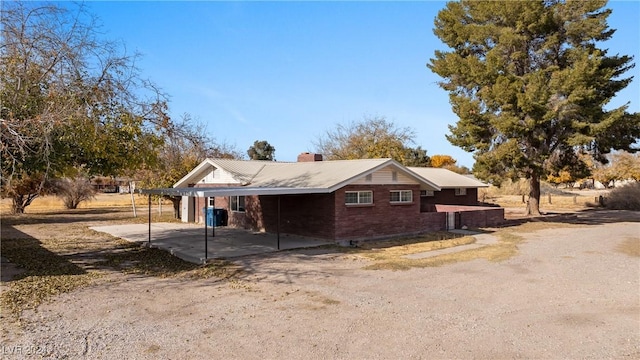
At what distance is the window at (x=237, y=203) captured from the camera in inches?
906

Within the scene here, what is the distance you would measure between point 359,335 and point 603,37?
29.1 metres

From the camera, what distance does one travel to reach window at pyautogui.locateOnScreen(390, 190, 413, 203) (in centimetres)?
1986

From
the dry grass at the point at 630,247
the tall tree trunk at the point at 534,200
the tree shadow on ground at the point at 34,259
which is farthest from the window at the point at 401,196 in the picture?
the tall tree trunk at the point at 534,200

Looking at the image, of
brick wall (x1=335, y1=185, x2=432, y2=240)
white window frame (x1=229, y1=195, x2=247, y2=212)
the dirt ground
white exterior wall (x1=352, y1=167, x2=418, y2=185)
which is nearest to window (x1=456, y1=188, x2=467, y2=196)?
brick wall (x1=335, y1=185, x2=432, y2=240)

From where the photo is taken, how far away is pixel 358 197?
18391 millimetres

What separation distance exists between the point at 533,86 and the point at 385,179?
1173cm

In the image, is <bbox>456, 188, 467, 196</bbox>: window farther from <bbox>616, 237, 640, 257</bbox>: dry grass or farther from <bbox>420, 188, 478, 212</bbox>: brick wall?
<bbox>616, 237, 640, 257</bbox>: dry grass

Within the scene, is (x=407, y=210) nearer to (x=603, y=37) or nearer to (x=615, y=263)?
(x=615, y=263)

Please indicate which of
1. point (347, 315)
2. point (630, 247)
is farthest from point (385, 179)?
point (347, 315)

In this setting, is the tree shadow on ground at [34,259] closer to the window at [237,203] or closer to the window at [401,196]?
the window at [237,203]

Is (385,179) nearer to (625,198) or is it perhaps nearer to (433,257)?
(433,257)

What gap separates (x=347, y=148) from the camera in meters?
43.9

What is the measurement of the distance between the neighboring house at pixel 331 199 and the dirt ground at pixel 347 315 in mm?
4605

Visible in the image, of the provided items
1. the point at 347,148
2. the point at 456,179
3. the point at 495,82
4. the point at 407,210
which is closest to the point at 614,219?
the point at 456,179
